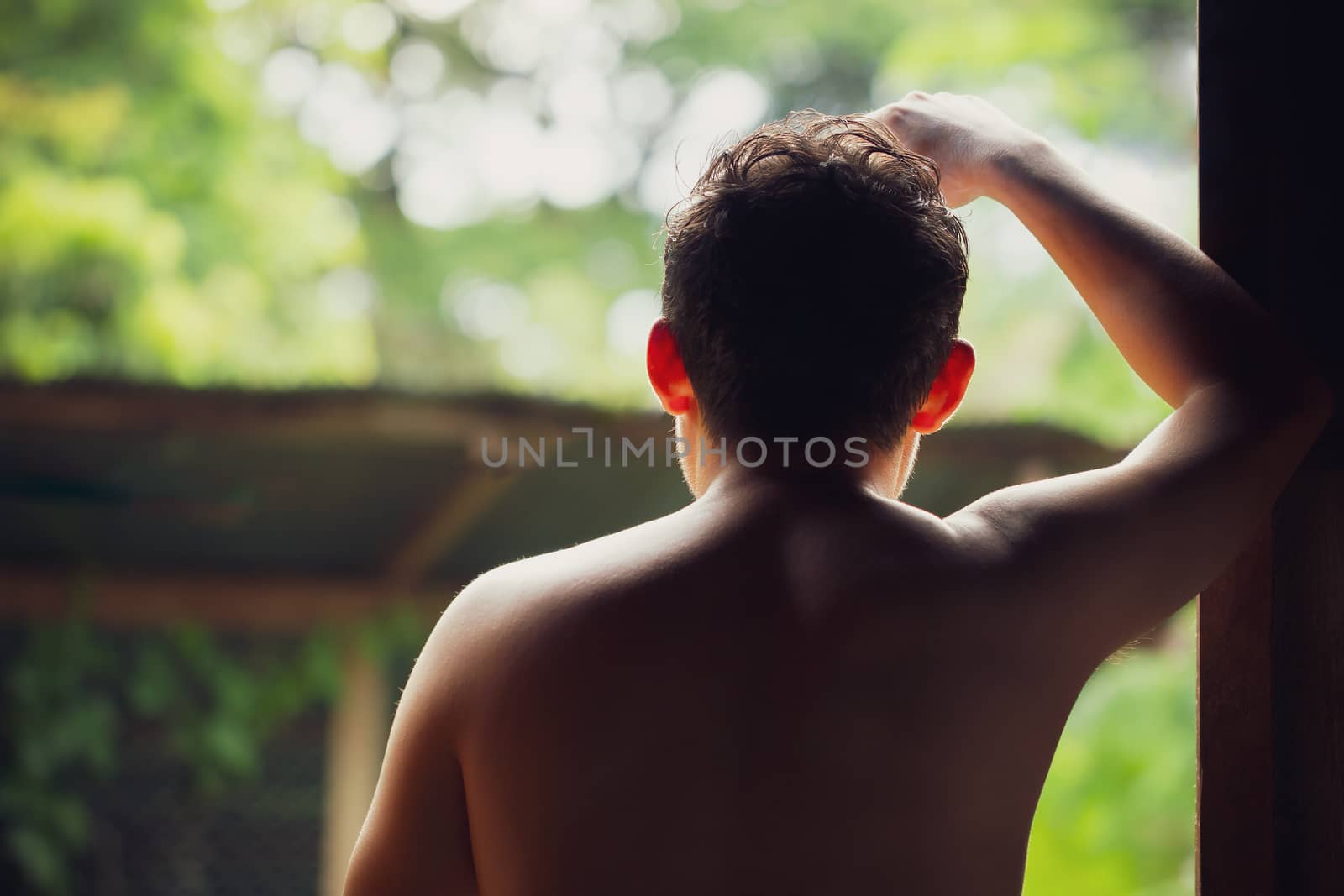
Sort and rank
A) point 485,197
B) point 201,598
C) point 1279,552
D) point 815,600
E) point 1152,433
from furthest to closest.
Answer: point 485,197
point 201,598
point 1279,552
point 1152,433
point 815,600

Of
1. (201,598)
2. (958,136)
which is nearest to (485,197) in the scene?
(201,598)

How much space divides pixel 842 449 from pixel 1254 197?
1.64 feet

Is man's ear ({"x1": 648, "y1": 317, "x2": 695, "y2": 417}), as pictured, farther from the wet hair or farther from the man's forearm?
the man's forearm

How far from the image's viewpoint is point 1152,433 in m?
1.00

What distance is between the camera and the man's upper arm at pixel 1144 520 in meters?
0.90

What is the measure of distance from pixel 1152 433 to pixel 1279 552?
Answer: 22 centimetres

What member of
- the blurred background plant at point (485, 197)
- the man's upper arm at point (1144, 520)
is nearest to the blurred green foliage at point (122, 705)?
the blurred background plant at point (485, 197)

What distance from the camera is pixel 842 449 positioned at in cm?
95

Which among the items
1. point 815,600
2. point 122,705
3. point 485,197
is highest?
point 485,197

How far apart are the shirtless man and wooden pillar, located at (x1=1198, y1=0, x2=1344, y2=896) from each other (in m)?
0.11

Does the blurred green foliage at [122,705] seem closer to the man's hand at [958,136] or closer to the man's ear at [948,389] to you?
the man's hand at [958,136]

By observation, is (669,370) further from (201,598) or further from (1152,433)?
(201,598)

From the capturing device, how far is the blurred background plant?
500 cm

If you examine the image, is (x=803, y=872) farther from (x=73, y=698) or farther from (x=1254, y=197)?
(x=73, y=698)
